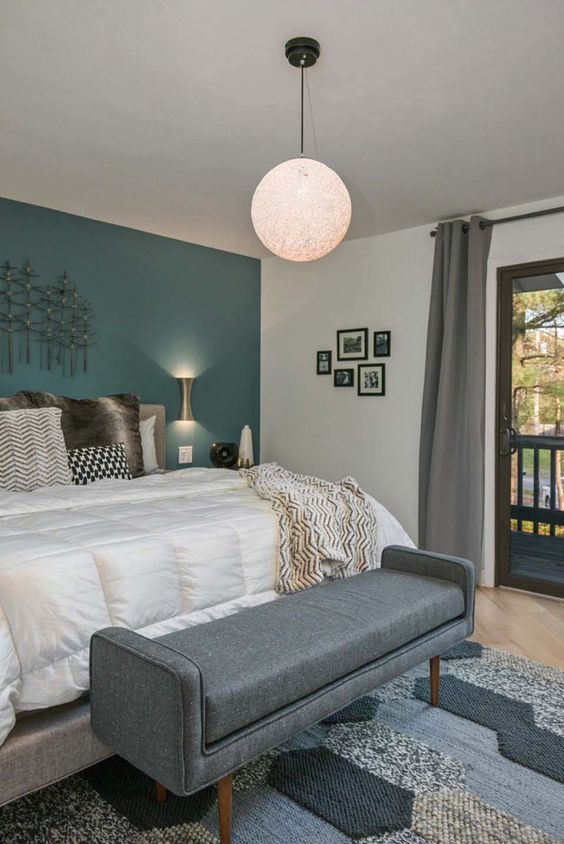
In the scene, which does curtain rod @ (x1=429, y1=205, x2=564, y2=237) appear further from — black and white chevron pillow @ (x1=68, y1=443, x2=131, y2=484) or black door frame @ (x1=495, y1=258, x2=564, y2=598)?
black and white chevron pillow @ (x1=68, y1=443, x2=131, y2=484)

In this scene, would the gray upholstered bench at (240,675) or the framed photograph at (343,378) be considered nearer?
the gray upholstered bench at (240,675)

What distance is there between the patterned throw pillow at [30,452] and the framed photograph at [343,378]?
2.27 metres

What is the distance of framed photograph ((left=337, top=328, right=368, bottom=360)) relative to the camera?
15.7 ft

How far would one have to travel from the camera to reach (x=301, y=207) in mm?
2434

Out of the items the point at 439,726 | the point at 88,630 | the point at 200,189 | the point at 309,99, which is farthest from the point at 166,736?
the point at 200,189

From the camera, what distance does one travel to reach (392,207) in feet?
13.3

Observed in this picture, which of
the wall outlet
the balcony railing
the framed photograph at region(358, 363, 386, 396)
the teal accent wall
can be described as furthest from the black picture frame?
the balcony railing

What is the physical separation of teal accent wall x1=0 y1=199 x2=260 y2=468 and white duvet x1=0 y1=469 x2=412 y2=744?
5.89 ft

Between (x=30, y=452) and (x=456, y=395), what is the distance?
2610mm

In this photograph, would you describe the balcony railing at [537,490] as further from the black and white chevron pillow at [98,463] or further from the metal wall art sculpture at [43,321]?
the metal wall art sculpture at [43,321]

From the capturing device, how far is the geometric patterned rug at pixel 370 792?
1712 millimetres

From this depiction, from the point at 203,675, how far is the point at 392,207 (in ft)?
10.8

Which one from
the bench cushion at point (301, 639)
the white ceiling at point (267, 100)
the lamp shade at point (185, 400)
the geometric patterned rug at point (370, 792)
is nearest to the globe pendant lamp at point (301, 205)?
the white ceiling at point (267, 100)

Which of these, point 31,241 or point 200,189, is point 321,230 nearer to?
point 200,189
